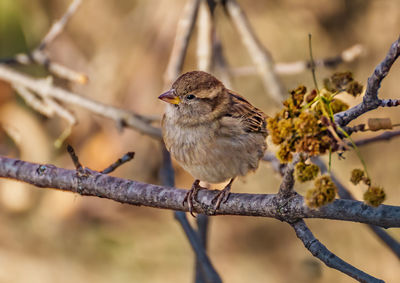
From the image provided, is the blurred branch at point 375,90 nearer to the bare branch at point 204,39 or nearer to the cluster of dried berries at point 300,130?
the cluster of dried berries at point 300,130

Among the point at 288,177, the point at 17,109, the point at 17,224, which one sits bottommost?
the point at 288,177

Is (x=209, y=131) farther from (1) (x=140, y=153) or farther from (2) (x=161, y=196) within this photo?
(1) (x=140, y=153)

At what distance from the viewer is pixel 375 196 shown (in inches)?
Result: 58.4

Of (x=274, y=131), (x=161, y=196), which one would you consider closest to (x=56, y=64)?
(x=161, y=196)

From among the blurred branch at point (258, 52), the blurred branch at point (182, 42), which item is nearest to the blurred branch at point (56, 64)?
the blurred branch at point (182, 42)

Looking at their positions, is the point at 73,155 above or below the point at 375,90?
above

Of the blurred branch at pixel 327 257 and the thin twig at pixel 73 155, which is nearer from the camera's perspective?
the blurred branch at pixel 327 257

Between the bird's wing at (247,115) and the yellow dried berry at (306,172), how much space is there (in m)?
1.46

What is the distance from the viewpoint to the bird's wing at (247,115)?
10.1 feet

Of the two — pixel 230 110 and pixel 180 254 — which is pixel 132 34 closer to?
pixel 180 254

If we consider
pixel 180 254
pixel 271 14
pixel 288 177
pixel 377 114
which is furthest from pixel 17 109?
pixel 288 177

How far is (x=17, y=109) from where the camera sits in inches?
217

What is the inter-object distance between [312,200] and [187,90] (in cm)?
170

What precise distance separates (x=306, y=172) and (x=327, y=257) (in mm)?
465
